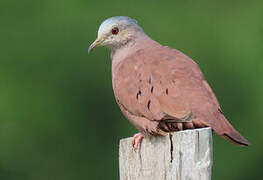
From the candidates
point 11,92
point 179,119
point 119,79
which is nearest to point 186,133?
point 179,119

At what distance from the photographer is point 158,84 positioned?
5.70m

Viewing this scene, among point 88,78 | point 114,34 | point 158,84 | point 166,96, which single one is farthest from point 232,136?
point 88,78

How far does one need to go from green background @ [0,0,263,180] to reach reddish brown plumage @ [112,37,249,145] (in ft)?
20.8

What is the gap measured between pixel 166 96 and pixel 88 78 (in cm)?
836

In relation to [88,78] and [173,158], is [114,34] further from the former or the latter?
[88,78]

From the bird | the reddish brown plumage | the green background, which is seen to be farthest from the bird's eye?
the green background

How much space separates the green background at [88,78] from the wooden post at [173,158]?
7.20 meters

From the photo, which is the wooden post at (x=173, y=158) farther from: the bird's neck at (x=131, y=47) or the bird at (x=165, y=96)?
the bird's neck at (x=131, y=47)

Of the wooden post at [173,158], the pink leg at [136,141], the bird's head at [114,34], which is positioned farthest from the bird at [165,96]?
the bird's head at [114,34]

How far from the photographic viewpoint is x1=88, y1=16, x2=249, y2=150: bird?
541cm

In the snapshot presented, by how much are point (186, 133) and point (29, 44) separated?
982 centimetres

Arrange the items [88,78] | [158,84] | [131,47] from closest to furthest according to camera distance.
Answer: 1. [158,84]
2. [131,47]
3. [88,78]

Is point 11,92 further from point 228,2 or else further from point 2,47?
point 228,2

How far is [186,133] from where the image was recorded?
15.7 ft
